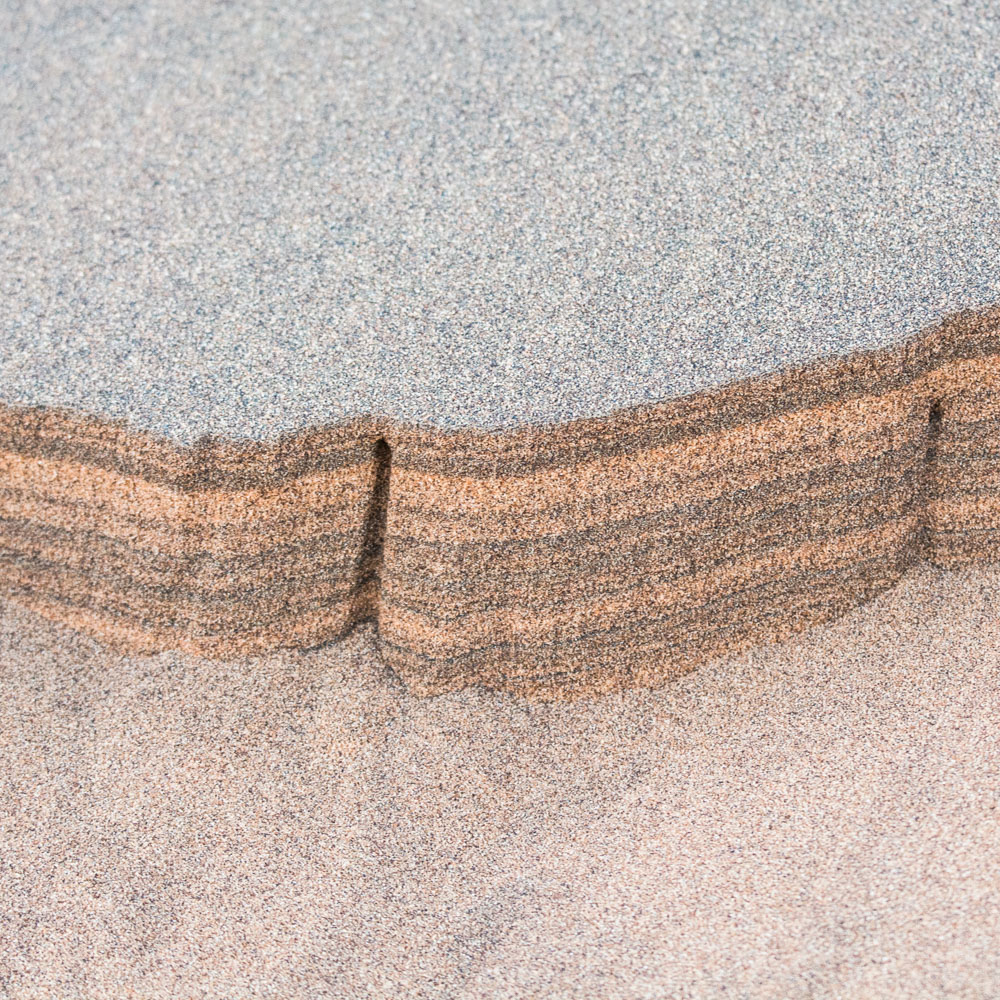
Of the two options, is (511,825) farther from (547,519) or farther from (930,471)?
(930,471)

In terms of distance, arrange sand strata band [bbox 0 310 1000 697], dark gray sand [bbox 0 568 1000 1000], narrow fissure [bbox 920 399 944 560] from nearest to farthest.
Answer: dark gray sand [bbox 0 568 1000 1000], sand strata band [bbox 0 310 1000 697], narrow fissure [bbox 920 399 944 560]

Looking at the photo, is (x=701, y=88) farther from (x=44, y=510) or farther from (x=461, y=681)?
(x=44, y=510)

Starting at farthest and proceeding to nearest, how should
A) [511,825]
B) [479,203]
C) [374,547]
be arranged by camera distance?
[479,203]
[374,547]
[511,825]

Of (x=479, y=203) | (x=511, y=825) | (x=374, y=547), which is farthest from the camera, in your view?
(x=479, y=203)

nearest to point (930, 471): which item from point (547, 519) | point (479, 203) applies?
point (547, 519)

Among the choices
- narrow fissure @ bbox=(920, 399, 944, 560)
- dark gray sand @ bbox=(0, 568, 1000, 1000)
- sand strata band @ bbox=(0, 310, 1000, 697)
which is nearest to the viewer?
dark gray sand @ bbox=(0, 568, 1000, 1000)

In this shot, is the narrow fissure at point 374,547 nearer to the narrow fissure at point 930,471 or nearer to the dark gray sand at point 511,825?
the dark gray sand at point 511,825

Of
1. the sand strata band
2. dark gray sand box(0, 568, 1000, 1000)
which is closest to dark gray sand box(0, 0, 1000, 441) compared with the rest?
the sand strata band

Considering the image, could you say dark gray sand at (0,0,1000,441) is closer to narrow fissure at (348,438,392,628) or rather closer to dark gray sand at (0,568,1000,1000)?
narrow fissure at (348,438,392,628)
